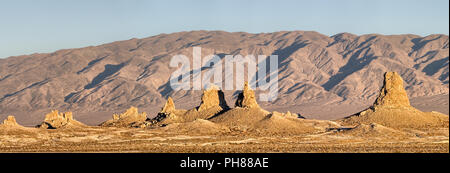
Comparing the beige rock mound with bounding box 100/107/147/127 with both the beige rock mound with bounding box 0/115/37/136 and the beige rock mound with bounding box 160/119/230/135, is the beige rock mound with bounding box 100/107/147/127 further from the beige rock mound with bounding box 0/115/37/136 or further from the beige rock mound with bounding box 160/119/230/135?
the beige rock mound with bounding box 0/115/37/136

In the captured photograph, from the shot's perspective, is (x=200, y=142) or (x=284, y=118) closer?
(x=200, y=142)

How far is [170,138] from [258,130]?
22686 millimetres

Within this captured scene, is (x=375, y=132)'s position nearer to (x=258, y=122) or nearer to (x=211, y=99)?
(x=258, y=122)

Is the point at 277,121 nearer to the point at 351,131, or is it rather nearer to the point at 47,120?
the point at 351,131

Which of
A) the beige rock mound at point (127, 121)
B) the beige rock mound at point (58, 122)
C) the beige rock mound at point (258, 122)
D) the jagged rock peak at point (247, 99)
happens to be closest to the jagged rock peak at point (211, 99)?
the beige rock mound at point (258, 122)

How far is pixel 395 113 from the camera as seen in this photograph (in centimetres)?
12988

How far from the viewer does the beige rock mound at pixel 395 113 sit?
127 m

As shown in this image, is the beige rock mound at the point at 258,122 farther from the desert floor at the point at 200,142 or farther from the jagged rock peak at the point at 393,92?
the jagged rock peak at the point at 393,92

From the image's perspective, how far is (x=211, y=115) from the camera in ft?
472

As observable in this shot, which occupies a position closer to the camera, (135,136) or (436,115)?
(135,136)

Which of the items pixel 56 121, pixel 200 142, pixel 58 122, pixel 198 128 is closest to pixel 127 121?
pixel 56 121
